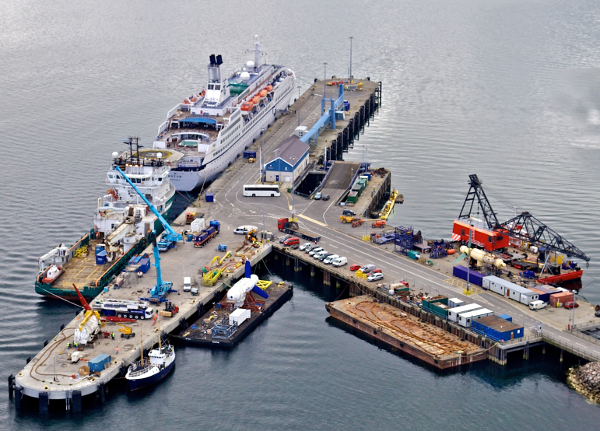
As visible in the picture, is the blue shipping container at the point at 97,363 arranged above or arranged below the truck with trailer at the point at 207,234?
below

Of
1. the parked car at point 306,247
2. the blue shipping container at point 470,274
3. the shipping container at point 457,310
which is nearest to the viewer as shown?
the shipping container at point 457,310

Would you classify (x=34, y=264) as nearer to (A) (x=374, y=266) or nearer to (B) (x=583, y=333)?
(A) (x=374, y=266)

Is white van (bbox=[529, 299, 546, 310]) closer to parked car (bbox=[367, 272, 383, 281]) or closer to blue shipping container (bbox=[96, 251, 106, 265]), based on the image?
parked car (bbox=[367, 272, 383, 281])

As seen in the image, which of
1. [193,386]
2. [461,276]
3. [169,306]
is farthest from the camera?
[461,276]

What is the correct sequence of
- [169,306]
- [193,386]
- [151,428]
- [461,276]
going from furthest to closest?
[461,276]
[169,306]
[193,386]
[151,428]

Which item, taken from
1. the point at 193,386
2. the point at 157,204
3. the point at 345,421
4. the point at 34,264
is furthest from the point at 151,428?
the point at 157,204

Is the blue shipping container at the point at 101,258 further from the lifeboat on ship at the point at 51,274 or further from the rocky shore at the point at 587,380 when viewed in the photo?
the rocky shore at the point at 587,380

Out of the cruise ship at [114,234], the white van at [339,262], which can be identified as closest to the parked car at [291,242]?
the white van at [339,262]
